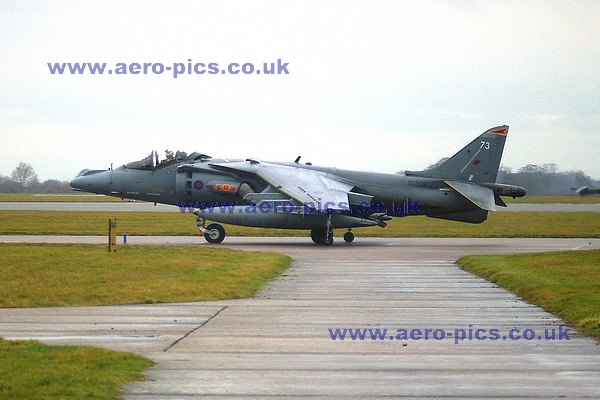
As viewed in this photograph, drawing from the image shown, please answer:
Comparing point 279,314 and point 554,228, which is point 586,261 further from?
point 554,228

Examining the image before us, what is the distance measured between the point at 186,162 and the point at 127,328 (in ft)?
68.1

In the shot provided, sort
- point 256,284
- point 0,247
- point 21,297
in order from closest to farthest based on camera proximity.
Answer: point 21,297
point 256,284
point 0,247

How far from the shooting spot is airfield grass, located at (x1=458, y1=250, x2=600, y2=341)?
15305mm

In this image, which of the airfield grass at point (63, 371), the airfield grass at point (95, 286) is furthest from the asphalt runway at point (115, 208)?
the airfield grass at point (63, 371)

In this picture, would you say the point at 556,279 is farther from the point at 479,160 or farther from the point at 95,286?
the point at 479,160

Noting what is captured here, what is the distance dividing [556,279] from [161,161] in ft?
57.9

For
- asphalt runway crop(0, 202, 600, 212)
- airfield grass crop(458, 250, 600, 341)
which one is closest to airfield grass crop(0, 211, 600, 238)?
asphalt runway crop(0, 202, 600, 212)

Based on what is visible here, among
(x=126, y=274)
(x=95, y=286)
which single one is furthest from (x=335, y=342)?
(x=126, y=274)

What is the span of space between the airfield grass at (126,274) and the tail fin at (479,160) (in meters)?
9.70

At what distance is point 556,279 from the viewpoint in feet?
66.3

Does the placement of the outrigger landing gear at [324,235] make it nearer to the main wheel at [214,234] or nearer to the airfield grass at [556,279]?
the main wheel at [214,234]

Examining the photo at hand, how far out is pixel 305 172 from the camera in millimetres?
33562

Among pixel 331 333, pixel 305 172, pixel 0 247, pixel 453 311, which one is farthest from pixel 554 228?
pixel 331 333

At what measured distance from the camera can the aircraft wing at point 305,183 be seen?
Answer: 30406 mm
